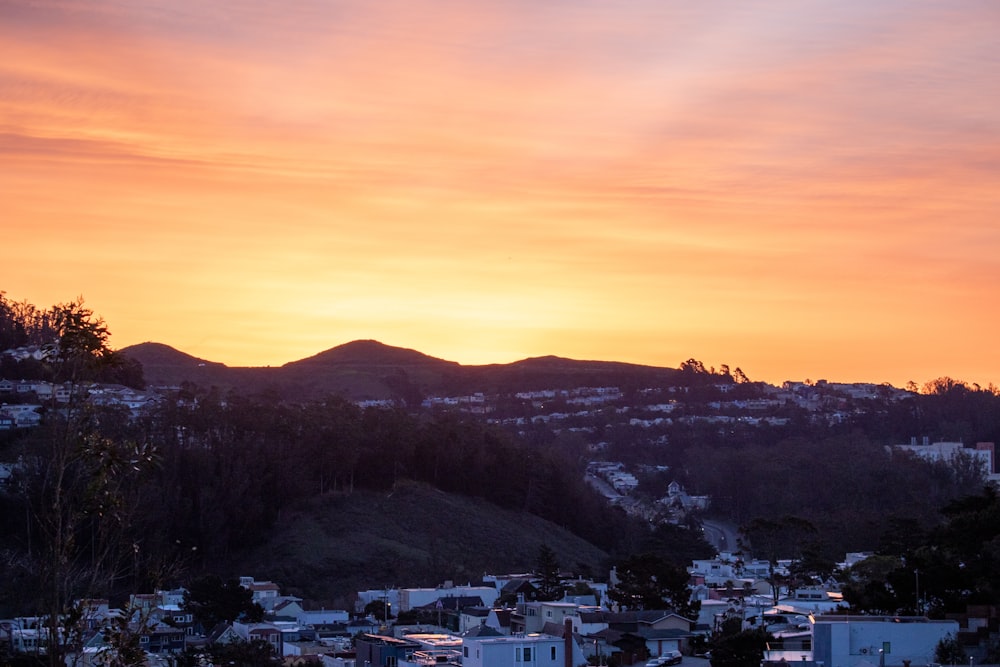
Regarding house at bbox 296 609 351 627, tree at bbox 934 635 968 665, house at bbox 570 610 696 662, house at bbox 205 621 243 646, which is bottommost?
house at bbox 296 609 351 627

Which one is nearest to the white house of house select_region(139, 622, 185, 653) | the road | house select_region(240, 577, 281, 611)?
house select_region(139, 622, 185, 653)

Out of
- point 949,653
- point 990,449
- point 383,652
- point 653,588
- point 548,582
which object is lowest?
point 383,652

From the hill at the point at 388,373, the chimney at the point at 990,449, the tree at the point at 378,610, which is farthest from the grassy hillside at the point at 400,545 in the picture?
the hill at the point at 388,373

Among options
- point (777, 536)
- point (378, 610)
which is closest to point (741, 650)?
point (378, 610)

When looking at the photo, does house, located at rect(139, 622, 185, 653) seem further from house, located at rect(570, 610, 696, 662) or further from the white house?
house, located at rect(570, 610, 696, 662)

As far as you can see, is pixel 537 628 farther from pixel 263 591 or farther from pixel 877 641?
pixel 263 591

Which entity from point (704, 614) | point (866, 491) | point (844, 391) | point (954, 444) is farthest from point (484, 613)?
point (844, 391)

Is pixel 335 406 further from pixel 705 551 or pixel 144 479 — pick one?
pixel 144 479
